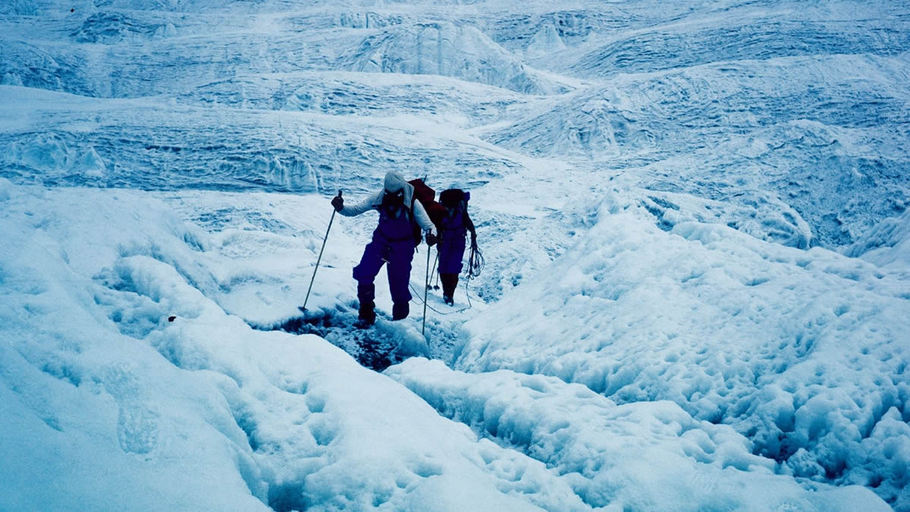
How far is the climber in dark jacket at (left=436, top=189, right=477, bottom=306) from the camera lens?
7406 millimetres

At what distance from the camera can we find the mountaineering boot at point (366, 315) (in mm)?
6172

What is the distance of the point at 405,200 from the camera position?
5.94 metres

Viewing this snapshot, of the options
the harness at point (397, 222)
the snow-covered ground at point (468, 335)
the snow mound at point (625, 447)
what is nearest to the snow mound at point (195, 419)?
the snow-covered ground at point (468, 335)

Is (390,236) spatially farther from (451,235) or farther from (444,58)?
(444,58)

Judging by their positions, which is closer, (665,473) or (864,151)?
(665,473)

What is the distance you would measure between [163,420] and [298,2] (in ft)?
152

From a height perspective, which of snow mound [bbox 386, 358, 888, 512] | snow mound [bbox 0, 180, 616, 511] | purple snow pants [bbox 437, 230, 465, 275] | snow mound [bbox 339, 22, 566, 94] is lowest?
purple snow pants [bbox 437, 230, 465, 275]

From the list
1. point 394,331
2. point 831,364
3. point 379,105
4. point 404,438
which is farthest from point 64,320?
point 379,105

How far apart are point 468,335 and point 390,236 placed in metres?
1.39

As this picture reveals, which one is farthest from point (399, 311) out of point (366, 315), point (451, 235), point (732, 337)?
point (732, 337)

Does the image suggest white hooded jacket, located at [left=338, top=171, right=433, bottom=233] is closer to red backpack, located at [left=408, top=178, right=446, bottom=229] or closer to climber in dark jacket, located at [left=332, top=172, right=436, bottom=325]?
climber in dark jacket, located at [left=332, top=172, right=436, bottom=325]

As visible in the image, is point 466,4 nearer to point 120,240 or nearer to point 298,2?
point 298,2

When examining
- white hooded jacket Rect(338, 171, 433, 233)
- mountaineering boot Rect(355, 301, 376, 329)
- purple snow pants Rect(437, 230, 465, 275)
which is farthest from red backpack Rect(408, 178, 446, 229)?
mountaineering boot Rect(355, 301, 376, 329)

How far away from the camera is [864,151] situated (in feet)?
41.3
